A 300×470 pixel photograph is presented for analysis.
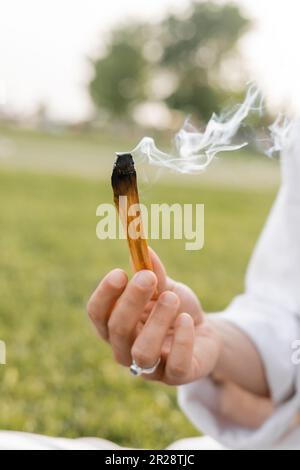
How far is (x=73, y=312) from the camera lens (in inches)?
115

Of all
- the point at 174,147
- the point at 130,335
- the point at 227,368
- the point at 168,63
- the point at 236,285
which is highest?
the point at 168,63

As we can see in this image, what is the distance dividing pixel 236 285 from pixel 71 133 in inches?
547

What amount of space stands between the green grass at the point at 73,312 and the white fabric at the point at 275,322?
0.46 meters

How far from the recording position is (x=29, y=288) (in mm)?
3291

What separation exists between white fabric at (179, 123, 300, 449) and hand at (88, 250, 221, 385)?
21 centimetres

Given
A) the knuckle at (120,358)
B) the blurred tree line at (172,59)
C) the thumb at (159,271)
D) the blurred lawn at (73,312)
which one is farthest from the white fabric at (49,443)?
the blurred tree line at (172,59)

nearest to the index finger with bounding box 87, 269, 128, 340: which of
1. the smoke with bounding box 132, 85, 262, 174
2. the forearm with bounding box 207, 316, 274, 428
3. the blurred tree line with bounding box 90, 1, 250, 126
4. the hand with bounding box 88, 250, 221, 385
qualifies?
the hand with bounding box 88, 250, 221, 385

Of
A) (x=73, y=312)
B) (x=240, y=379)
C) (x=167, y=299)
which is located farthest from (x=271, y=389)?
(x=73, y=312)

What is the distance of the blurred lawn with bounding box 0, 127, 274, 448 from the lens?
1.83 meters

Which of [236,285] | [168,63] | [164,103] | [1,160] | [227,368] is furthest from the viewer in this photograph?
[168,63]

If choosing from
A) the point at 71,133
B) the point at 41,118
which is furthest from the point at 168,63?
the point at 41,118

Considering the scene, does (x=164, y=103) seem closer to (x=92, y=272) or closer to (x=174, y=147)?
(x=92, y=272)

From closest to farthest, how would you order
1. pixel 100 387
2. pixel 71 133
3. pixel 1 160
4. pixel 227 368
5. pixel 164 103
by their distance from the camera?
pixel 227 368 → pixel 100 387 → pixel 1 160 → pixel 71 133 → pixel 164 103

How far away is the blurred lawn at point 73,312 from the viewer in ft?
5.99
